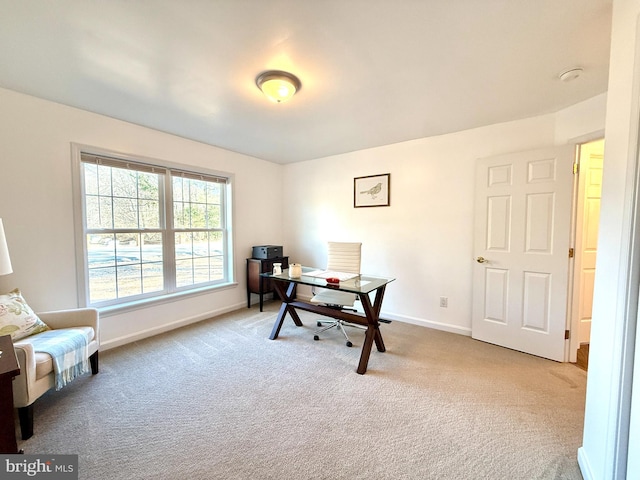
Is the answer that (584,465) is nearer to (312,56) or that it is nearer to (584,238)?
(584,238)

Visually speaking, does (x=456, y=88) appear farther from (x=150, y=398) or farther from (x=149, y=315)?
(x=149, y=315)

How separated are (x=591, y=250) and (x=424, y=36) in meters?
3.02

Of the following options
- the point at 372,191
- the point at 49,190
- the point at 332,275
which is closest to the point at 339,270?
the point at 332,275

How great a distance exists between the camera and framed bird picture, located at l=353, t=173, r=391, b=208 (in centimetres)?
354

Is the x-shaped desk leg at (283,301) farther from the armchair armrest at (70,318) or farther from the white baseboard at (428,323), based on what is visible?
the armchair armrest at (70,318)

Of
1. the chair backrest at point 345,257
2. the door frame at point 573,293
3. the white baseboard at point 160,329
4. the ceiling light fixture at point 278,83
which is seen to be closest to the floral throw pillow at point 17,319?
the white baseboard at point 160,329

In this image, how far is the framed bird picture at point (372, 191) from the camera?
3537 millimetres

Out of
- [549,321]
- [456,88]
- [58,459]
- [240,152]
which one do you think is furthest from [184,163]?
[549,321]

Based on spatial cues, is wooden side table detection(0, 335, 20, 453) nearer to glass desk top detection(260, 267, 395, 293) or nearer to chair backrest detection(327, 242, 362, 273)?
glass desk top detection(260, 267, 395, 293)

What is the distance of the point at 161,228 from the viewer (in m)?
3.20

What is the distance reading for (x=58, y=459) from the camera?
1.38 m

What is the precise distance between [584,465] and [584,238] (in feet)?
7.89

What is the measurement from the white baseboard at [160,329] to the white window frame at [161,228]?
31cm

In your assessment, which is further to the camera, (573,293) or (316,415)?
(573,293)
